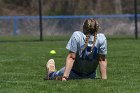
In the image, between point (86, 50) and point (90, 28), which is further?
point (86, 50)

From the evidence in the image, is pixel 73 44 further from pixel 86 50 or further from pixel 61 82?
pixel 61 82

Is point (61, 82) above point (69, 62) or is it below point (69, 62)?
below

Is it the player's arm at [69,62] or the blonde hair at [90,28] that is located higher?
the blonde hair at [90,28]

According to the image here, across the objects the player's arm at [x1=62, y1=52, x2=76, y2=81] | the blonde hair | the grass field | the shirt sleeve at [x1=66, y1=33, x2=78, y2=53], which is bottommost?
the grass field

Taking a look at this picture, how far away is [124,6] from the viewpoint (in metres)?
44.8

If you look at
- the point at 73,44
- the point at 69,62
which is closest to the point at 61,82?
the point at 69,62

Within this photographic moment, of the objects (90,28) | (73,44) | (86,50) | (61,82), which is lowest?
(61,82)

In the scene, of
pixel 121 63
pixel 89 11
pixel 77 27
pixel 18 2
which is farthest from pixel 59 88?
pixel 18 2

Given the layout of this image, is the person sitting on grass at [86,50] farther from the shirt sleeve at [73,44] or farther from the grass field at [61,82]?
the grass field at [61,82]

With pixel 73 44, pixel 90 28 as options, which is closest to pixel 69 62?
pixel 73 44

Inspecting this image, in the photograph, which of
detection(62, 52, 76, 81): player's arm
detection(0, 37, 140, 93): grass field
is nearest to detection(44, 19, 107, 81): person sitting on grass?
detection(62, 52, 76, 81): player's arm

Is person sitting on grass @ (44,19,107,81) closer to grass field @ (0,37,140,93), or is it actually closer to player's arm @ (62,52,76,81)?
player's arm @ (62,52,76,81)

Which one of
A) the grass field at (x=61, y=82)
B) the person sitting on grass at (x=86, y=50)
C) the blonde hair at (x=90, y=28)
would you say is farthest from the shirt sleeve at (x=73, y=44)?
the grass field at (x=61, y=82)

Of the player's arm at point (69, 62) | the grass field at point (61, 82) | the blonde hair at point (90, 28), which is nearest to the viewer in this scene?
the grass field at point (61, 82)
